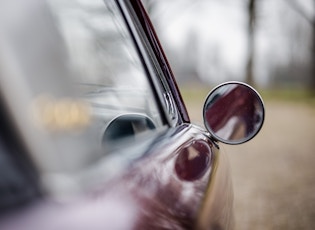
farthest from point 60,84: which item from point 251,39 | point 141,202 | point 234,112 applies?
point 251,39

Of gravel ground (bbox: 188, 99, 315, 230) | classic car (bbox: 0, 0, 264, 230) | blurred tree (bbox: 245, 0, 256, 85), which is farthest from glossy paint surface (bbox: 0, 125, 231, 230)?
blurred tree (bbox: 245, 0, 256, 85)

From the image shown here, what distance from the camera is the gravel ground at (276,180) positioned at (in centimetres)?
520

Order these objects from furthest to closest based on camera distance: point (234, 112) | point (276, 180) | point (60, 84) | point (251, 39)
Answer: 1. point (251, 39)
2. point (276, 180)
3. point (234, 112)
4. point (60, 84)

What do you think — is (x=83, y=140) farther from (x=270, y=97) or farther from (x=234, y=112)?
(x=270, y=97)

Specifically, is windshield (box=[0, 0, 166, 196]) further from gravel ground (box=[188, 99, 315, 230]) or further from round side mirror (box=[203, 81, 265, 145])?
gravel ground (box=[188, 99, 315, 230])

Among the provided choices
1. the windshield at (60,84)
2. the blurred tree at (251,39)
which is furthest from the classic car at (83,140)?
the blurred tree at (251,39)

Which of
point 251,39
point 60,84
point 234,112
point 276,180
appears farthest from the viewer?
point 251,39

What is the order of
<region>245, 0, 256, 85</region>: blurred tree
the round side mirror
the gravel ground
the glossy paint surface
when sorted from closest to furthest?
the glossy paint surface, the round side mirror, the gravel ground, <region>245, 0, 256, 85</region>: blurred tree

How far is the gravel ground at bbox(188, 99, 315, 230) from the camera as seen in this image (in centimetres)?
520

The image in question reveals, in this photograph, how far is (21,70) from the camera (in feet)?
2.67

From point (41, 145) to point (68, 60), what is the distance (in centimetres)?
23

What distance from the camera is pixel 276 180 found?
734cm

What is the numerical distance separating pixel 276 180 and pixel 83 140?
684 centimetres

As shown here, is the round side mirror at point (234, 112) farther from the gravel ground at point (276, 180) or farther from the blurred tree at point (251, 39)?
the blurred tree at point (251, 39)
